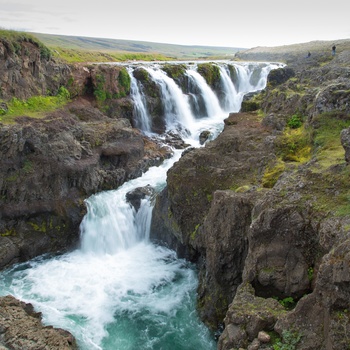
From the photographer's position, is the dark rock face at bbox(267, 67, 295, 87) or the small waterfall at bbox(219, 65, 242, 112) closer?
the dark rock face at bbox(267, 67, 295, 87)

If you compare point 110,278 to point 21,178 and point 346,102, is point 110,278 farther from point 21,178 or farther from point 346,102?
point 346,102

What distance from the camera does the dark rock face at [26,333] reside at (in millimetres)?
12906

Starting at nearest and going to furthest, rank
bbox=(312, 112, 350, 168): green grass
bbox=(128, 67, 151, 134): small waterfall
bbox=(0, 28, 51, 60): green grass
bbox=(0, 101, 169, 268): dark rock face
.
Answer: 1. bbox=(312, 112, 350, 168): green grass
2. bbox=(0, 101, 169, 268): dark rock face
3. bbox=(0, 28, 51, 60): green grass
4. bbox=(128, 67, 151, 134): small waterfall

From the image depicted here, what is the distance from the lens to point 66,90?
31797 millimetres

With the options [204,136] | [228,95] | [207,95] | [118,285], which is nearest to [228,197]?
[118,285]

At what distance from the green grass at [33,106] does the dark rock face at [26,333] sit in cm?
1336

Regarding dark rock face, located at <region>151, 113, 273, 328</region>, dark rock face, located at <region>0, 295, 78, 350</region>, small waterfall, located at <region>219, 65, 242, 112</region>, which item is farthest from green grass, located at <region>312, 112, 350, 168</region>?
small waterfall, located at <region>219, 65, 242, 112</region>

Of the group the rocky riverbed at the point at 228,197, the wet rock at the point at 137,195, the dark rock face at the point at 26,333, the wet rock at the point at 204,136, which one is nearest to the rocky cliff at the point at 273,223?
the rocky riverbed at the point at 228,197

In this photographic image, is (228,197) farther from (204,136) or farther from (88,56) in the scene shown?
(88,56)

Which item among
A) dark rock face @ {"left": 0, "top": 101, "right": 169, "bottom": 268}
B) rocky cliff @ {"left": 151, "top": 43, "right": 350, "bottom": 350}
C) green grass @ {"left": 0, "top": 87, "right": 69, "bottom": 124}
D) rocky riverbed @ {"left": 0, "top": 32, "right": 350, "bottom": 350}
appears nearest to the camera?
rocky cliff @ {"left": 151, "top": 43, "right": 350, "bottom": 350}

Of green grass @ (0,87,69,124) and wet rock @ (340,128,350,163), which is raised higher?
wet rock @ (340,128,350,163)

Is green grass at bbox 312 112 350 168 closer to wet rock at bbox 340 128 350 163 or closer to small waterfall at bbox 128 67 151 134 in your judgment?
wet rock at bbox 340 128 350 163

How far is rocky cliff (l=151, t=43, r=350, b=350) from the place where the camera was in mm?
9062

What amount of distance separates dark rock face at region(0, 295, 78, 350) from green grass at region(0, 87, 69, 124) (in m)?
13.4
